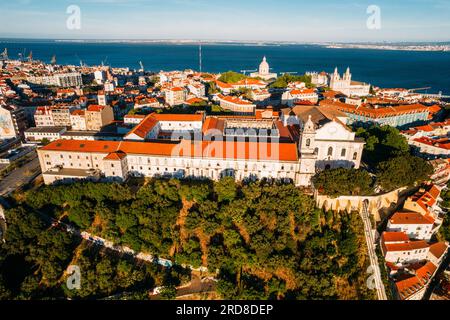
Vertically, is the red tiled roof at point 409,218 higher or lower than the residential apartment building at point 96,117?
lower

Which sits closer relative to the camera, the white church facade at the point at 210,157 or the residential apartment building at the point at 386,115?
the white church facade at the point at 210,157

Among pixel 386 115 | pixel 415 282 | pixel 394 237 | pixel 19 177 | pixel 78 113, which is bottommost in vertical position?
pixel 415 282

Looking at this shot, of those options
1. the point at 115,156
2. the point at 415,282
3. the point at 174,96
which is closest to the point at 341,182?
the point at 415,282

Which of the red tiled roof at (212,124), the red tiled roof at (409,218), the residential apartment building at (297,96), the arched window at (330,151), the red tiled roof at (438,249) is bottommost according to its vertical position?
the red tiled roof at (438,249)

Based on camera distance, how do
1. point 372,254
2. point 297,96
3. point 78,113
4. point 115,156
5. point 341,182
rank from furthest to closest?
point 297,96, point 78,113, point 115,156, point 341,182, point 372,254

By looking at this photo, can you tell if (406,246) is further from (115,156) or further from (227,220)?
(115,156)

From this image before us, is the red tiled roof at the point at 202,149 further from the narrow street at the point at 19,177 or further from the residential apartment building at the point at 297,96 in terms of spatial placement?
the residential apartment building at the point at 297,96

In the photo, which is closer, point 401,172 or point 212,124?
point 401,172

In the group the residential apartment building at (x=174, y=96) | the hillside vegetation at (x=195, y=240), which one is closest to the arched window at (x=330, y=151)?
the hillside vegetation at (x=195, y=240)

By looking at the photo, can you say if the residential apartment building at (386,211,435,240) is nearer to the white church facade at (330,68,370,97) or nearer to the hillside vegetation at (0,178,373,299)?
the hillside vegetation at (0,178,373,299)

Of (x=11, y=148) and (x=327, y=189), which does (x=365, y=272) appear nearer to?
(x=327, y=189)
